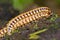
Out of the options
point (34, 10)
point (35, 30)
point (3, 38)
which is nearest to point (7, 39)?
point (3, 38)

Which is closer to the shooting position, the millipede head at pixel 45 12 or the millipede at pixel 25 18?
→ the millipede at pixel 25 18

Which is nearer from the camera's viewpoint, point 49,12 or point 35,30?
point 35,30

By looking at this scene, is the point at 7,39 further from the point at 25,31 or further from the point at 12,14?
the point at 12,14

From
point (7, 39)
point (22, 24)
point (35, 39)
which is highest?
point (22, 24)

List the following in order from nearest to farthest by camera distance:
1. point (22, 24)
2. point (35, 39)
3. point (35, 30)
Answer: point (35, 39), point (35, 30), point (22, 24)

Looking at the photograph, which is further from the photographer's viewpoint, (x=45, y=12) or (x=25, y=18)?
(x=45, y=12)

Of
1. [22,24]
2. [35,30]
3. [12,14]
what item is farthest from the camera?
[12,14]

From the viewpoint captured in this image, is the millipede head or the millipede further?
the millipede head

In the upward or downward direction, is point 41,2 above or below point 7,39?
above
